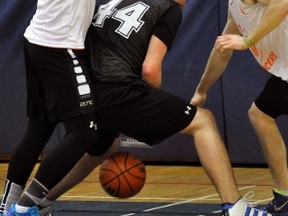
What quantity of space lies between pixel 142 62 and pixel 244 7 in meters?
0.70

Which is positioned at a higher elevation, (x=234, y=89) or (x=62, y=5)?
(x=62, y=5)

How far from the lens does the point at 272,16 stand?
15.7ft

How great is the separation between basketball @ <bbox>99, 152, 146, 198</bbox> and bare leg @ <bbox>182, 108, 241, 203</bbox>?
48 cm

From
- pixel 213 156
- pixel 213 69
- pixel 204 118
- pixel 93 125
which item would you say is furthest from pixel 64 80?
pixel 213 69

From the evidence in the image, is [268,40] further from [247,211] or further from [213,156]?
[247,211]

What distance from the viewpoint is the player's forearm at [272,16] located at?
4785 millimetres

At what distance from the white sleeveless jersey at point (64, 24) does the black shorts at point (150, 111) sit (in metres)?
0.36

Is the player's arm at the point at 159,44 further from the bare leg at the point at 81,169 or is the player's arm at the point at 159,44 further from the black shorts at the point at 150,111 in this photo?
the bare leg at the point at 81,169

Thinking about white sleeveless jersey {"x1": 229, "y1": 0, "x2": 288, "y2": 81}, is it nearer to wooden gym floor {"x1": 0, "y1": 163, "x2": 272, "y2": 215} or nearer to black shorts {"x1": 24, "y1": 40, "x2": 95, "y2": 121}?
black shorts {"x1": 24, "y1": 40, "x2": 95, "y2": 121}

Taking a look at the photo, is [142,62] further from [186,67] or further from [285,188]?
[186,67]

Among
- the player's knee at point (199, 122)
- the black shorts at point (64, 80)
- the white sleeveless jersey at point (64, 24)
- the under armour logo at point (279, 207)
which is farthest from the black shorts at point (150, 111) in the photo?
the under armour logo at point (279, 207)

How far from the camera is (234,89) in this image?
294 inches

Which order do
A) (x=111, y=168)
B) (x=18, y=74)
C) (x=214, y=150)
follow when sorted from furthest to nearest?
1. (x=18, y=74)
2. (x=111, y=168)
3. (x=214, y=150)

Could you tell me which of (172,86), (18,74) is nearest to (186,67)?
(172,86)
